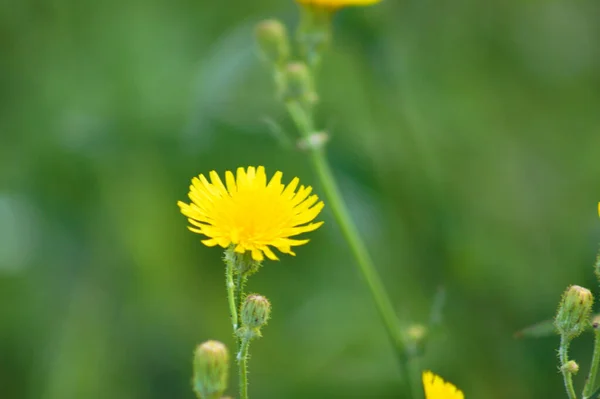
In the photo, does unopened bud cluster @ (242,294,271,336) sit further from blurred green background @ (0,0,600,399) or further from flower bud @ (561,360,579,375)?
blurred green background @ (0,0,600,399)

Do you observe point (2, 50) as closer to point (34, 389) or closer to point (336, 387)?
point (34, 389)

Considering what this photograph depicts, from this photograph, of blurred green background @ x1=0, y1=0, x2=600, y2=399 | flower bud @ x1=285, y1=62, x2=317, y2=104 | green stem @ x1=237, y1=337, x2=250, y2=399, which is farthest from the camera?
blurred green background @ x1=0, y1=0, x2=600, y2=399

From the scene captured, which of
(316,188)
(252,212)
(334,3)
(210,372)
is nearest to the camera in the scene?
(210,372)

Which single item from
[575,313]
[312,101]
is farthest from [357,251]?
[575,313]

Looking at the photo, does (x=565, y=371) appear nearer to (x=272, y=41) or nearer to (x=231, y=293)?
(x=231, y=293)

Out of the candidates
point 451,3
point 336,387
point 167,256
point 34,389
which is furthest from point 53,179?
point 451,3

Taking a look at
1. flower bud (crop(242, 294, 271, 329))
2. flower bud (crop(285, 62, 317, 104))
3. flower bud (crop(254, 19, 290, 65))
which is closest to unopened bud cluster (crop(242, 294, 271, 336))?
flower bud (crop(242, 294, 271, 329))

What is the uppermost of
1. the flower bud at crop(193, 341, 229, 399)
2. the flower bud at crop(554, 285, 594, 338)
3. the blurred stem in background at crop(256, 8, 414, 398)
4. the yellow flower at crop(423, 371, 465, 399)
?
the blurred stem in background at crop(256, 8, 414, 398)
